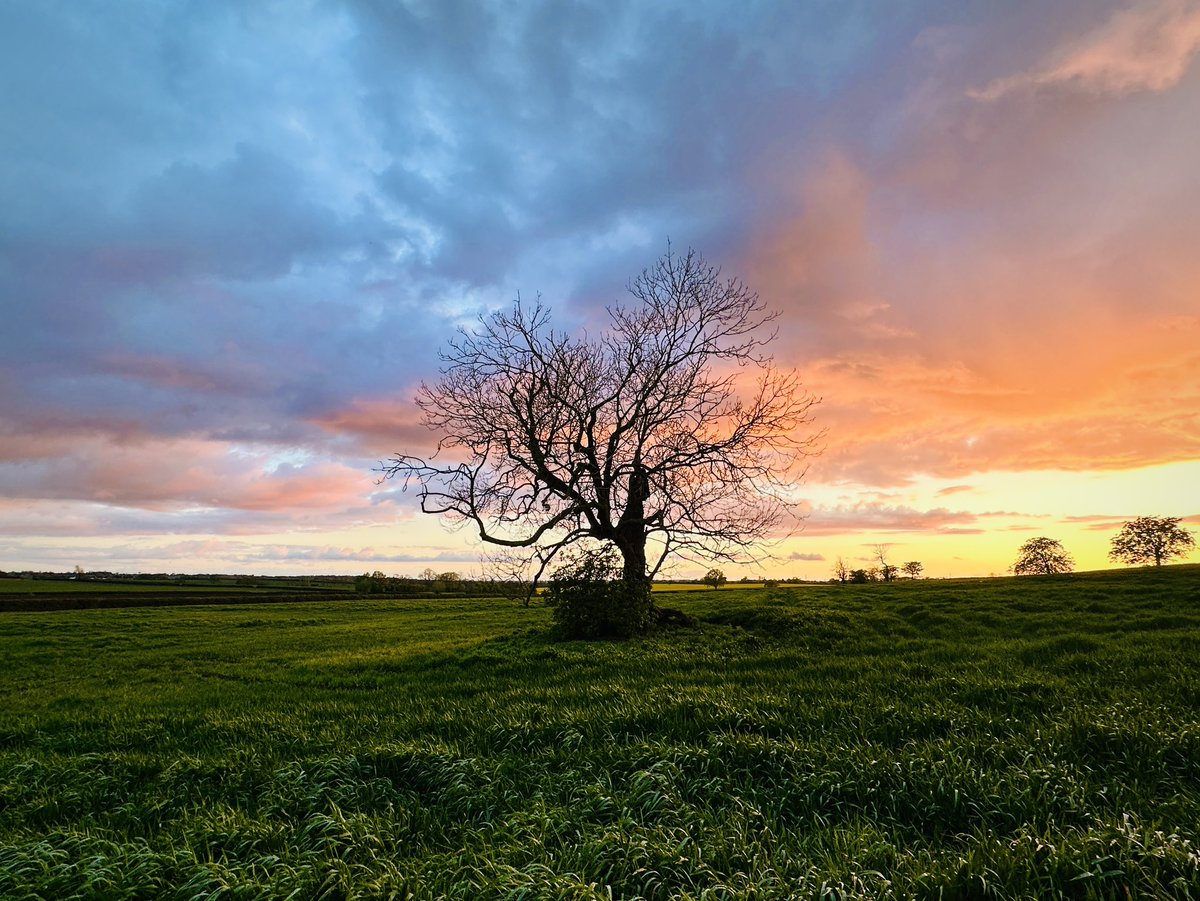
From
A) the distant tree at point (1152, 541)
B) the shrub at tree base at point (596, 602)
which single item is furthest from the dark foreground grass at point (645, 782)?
→ the distant tree at point (1152, 541)

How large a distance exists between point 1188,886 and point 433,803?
6765 millimetres

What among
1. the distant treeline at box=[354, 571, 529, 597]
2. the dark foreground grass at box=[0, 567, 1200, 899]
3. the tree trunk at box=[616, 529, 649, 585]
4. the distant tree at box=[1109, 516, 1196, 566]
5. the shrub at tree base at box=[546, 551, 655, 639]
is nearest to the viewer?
the dark foreground grass at box=[0, 567, 1200, 899]

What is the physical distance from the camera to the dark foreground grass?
479cm

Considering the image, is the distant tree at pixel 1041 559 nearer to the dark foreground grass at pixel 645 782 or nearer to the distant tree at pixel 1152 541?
the distant tree at pixel 1152 541

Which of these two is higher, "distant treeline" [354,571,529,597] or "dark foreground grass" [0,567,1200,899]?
"dark foreground grass" [0,567,1200,899]

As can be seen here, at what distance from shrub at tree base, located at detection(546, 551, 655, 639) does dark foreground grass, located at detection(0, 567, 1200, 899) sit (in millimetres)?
6160

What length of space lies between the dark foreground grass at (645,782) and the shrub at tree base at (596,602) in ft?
20.2

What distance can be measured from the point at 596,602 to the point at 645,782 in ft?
48.2

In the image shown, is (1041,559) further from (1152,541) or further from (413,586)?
(413,586)

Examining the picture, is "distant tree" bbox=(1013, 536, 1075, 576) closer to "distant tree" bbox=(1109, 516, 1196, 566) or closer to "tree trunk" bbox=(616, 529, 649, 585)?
"distant tree" bbox=(1109, 516, 1196, 566)

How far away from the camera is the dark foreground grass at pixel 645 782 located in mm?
4793

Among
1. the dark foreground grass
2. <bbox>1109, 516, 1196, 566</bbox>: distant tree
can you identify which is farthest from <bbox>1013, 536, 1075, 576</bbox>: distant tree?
the dark foreground grass

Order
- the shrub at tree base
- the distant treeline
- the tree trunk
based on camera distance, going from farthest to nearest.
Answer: the distant treeline < the tree trunk < the shrub at tree base

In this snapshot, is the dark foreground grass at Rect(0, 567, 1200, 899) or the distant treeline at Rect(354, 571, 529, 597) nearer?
the dark foreground grass at Rect(0, 567, 1200, 899)
